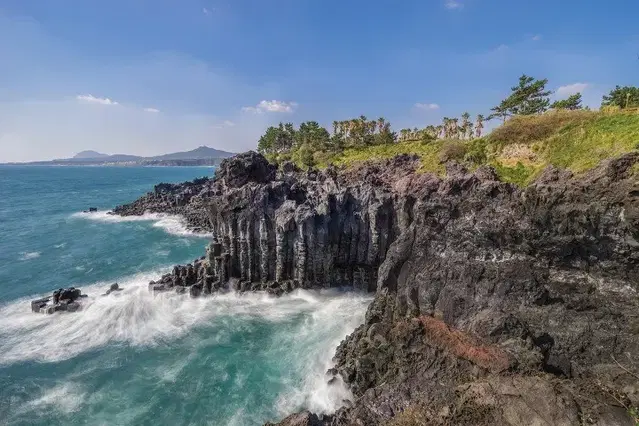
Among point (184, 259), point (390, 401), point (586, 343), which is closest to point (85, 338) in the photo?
point (184, 259)

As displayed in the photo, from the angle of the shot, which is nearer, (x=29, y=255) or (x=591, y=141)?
(x=591, y=141)

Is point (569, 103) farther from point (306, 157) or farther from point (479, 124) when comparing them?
point (306, 157)

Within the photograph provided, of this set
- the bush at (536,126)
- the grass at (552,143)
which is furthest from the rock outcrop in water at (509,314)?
the bush at (536,126)

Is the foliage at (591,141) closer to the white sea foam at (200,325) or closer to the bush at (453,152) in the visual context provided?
the bush at (453,152)

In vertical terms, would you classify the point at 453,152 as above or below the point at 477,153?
above

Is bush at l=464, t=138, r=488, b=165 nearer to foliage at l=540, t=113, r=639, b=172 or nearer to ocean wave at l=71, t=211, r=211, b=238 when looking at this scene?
foliage at l=540, t=113, r=639, b=172

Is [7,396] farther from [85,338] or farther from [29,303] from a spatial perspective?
[29,303]

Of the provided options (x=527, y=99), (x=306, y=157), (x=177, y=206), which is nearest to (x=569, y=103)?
(x=527, y=99)
